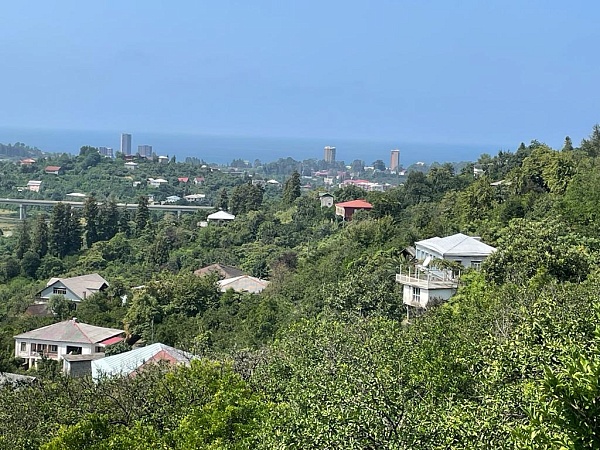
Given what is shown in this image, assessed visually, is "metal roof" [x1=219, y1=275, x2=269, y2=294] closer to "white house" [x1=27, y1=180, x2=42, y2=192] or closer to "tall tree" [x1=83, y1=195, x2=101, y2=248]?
"tall tree" [x1=83, y1=195, x2=101, y2=248]

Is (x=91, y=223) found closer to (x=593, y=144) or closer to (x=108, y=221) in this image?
(x=108, y=221)

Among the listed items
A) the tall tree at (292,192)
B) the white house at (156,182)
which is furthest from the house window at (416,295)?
the white house at (156,182)

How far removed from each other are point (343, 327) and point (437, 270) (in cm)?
867

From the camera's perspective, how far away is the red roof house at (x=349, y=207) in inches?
1508

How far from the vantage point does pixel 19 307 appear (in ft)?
103

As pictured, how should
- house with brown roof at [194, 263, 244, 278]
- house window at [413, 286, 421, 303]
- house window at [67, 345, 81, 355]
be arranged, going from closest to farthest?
house window at [413, 286, 421, 303] < house window at [67, 345, 81, 355] < house with brown roof at [194, 263, 244, 278]

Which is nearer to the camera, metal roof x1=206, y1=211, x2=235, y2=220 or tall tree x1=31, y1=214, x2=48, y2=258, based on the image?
tall tree x1=31, y1=214, x2=48, y2=258

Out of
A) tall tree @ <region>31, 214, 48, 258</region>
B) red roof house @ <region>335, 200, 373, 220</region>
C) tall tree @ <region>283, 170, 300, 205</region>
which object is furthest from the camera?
tall tree @ <region>283, 170, 300, 205</region>

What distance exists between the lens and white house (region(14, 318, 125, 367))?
79.4ft

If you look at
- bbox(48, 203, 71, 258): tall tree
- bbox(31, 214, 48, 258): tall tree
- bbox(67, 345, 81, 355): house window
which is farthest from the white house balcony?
bbox(31, 214, 48, 258): tall tree

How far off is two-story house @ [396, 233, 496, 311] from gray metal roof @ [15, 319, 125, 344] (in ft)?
32.4

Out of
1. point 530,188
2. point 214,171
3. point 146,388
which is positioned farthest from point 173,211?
point 146,388

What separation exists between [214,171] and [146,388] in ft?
242

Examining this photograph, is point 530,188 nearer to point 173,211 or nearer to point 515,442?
point 515,442
